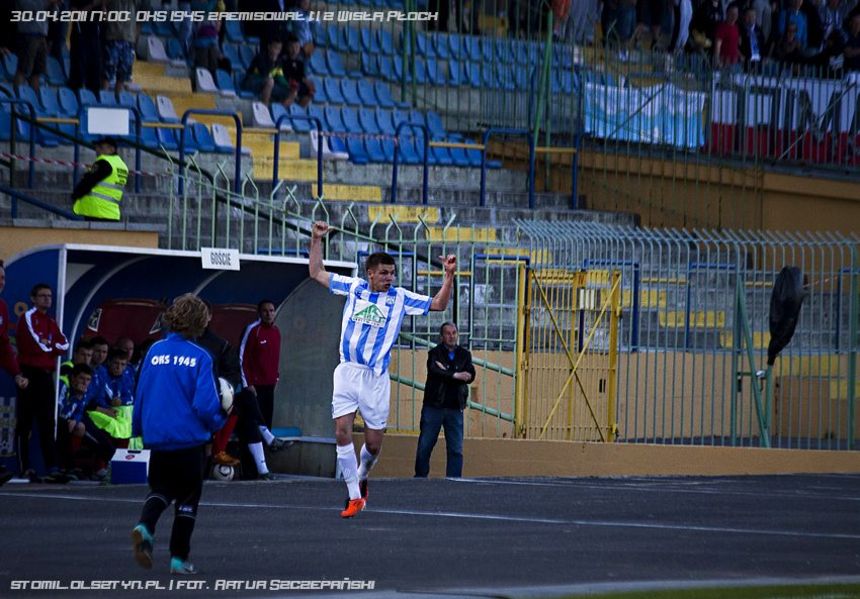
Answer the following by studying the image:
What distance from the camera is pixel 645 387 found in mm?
22766

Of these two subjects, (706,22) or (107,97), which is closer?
(107,97)

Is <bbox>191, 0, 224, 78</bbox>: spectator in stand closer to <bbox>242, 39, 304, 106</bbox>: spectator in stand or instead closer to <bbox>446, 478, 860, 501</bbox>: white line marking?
<bbox>242, 39, 304, 106</bbox>: spectator in stand

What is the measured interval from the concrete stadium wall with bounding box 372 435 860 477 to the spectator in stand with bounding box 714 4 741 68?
38.2 ft

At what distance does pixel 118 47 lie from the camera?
88.7ft

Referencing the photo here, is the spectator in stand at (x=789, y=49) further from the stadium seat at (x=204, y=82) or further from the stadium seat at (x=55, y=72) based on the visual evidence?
the stadium seat at (x=55, y=72)

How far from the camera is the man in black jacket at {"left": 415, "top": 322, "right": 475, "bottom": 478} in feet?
69.7

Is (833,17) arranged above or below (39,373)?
above

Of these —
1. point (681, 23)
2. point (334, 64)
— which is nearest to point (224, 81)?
point (334, 64)

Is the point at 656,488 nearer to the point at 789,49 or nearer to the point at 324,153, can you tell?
the point at 324,153

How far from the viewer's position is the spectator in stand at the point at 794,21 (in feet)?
109

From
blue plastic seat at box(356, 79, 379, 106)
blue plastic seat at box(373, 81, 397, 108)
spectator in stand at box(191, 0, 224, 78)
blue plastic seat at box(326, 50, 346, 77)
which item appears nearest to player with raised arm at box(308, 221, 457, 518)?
spectator in stand at box(191, 0, 224, 78)

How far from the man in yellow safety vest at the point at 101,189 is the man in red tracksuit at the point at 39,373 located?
8.22 feet

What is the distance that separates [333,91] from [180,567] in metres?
20.1

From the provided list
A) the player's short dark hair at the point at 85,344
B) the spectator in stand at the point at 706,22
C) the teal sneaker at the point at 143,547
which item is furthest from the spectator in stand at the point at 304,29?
the teal sneaker at the point at 143,547
